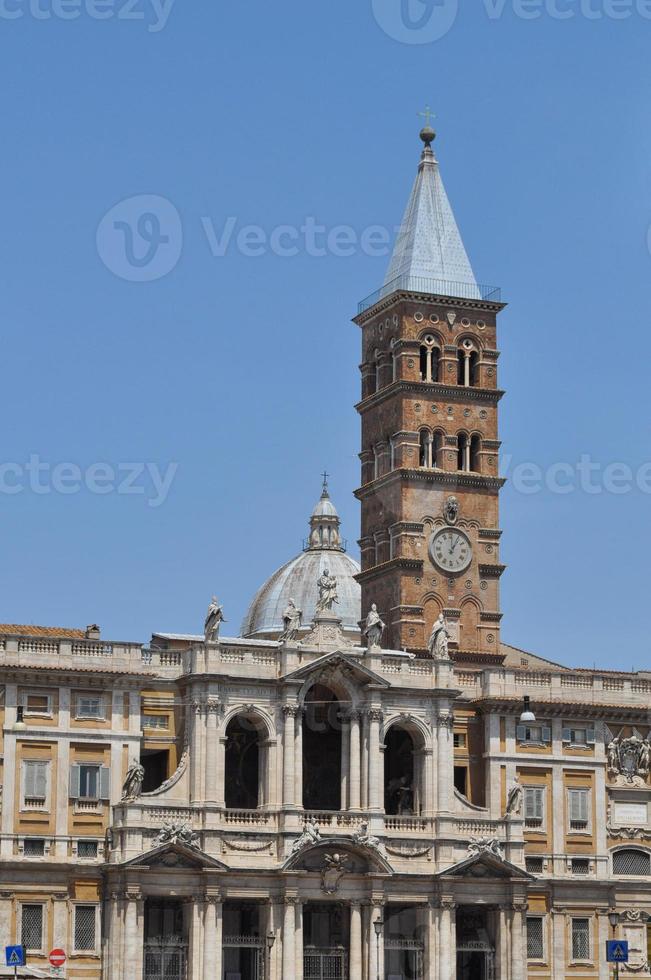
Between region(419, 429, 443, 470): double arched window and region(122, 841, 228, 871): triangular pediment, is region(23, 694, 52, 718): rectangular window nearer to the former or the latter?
region(122, 841, 228, 871): triangular pediment

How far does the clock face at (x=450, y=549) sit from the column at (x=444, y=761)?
12401 mm

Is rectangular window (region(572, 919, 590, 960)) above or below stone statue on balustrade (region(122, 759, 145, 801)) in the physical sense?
below

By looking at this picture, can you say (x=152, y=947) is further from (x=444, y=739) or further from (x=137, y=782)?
(x=444, y=739)

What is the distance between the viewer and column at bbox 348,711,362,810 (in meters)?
98.6

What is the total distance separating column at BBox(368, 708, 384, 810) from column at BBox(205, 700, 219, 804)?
7.27 metres

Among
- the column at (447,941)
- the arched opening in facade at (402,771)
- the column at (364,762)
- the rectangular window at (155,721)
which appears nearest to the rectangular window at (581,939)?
the column at (447,941)

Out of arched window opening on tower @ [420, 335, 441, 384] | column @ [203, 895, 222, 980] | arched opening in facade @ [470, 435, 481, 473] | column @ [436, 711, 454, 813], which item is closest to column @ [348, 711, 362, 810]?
column @ [436, 711, 454, 813]

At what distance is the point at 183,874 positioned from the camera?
9475cm

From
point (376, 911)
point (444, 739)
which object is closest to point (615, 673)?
point (444, 739)

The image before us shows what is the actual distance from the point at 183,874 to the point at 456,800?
13.8 meters

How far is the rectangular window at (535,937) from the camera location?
10094 centimetres

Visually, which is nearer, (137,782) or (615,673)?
(137,782)

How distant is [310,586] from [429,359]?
107 feet

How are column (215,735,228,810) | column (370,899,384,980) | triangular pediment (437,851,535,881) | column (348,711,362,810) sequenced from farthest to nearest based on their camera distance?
triangular pediment (437,851,535,881), column (348,711,362,810), column (215,735,228,810), column (370,899,384,980)
